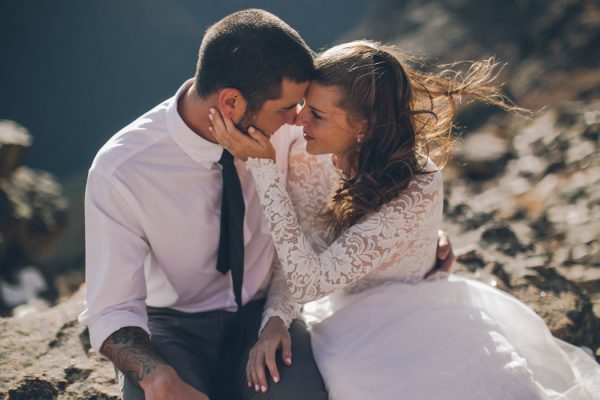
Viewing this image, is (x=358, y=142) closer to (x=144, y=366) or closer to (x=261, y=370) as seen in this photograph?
(x=261, y=370)

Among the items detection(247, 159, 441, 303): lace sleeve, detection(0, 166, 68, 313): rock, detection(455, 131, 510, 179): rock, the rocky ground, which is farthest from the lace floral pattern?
detection(0, 166, 68, 313): rock

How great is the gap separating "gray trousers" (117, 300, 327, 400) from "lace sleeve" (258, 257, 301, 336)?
0.23 feet

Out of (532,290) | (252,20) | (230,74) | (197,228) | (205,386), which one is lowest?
(532,290)

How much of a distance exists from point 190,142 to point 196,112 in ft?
0.43

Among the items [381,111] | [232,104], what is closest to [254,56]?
[232,104]

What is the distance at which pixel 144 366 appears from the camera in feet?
7.11

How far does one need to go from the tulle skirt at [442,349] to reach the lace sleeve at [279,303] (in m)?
0.12

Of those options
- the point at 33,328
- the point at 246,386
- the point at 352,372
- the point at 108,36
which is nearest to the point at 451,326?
the point at 352,372

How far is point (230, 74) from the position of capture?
2.37 m

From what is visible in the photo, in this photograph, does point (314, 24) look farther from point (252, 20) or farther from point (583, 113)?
point (252, 20)

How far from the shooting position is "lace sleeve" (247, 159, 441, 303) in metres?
2.30

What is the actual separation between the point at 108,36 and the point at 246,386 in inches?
831

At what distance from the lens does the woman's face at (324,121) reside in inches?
94.3

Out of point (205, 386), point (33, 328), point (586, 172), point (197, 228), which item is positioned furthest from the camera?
point (586, 172)
